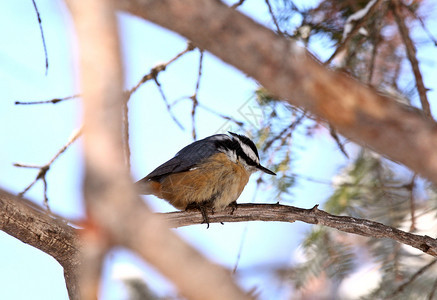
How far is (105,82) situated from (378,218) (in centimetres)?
264

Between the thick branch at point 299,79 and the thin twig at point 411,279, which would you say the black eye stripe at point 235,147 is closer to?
the thin twig at point 411,279

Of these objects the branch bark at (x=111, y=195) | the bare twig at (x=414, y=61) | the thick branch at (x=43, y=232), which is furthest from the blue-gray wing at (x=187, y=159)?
the branch bark at (x=111, y=195)

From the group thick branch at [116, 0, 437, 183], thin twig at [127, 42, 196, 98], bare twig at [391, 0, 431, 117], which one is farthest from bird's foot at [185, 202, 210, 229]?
thick branch at [116, 0, 437, 183]

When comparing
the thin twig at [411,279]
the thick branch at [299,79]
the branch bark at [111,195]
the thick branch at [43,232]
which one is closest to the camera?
the branch bark at [111,195]

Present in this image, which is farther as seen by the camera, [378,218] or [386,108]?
[378,218]

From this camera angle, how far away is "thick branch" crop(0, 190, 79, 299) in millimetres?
2094

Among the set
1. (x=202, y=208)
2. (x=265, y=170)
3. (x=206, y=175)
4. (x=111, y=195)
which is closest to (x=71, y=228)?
(x=202, y=208)

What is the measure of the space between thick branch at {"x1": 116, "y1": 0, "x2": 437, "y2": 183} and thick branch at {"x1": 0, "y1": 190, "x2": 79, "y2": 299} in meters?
1.38

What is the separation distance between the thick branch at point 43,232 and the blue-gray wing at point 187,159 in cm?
109

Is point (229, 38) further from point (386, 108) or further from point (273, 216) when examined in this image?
point (273, 216)

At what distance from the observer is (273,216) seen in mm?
2652

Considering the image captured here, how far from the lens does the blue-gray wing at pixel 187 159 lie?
127 inches

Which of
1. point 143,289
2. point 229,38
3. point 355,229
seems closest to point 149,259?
point 229,38

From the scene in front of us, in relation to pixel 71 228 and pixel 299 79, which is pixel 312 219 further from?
pixel 299 79
